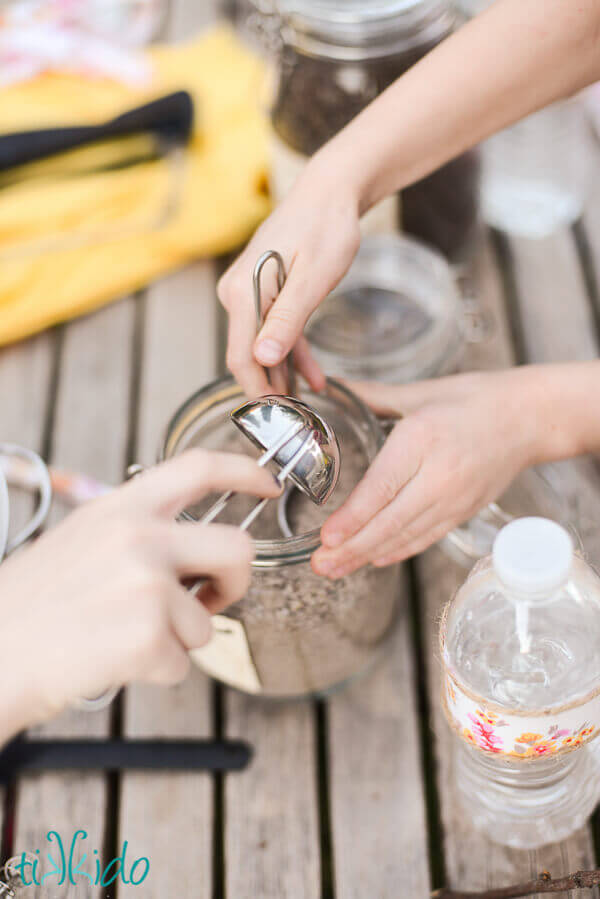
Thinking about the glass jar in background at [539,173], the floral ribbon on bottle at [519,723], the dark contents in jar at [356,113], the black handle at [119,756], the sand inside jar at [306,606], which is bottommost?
the floral ribbon on bottle at [519,723]

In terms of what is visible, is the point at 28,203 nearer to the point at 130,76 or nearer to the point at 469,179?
the point at 130,76

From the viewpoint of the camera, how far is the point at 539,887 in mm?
608

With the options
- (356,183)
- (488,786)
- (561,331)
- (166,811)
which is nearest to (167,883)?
(166,811)

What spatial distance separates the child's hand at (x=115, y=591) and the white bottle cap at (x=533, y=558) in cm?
13

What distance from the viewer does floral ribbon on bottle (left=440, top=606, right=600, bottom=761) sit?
51 cm

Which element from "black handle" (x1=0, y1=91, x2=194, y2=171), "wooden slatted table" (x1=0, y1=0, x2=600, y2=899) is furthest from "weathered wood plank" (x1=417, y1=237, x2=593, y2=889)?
"black handle" (x1=0, y1=91, x2=194, y2=171)

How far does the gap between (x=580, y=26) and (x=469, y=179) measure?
0.26 meters

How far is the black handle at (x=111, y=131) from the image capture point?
997mm

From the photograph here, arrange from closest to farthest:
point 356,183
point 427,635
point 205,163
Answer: point 356,183, point 427,635, point 205,163

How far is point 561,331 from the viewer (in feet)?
3.13

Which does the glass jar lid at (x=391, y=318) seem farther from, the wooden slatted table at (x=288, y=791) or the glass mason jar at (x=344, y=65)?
the wooden slatted table at (x=288, y=791)

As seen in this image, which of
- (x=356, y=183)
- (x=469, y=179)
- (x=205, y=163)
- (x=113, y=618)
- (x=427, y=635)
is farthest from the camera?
(x=205, y=163)

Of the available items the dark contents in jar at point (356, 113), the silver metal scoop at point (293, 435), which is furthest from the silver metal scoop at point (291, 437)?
the dark contents in jar at point (356, 113)

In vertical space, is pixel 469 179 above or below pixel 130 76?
below
